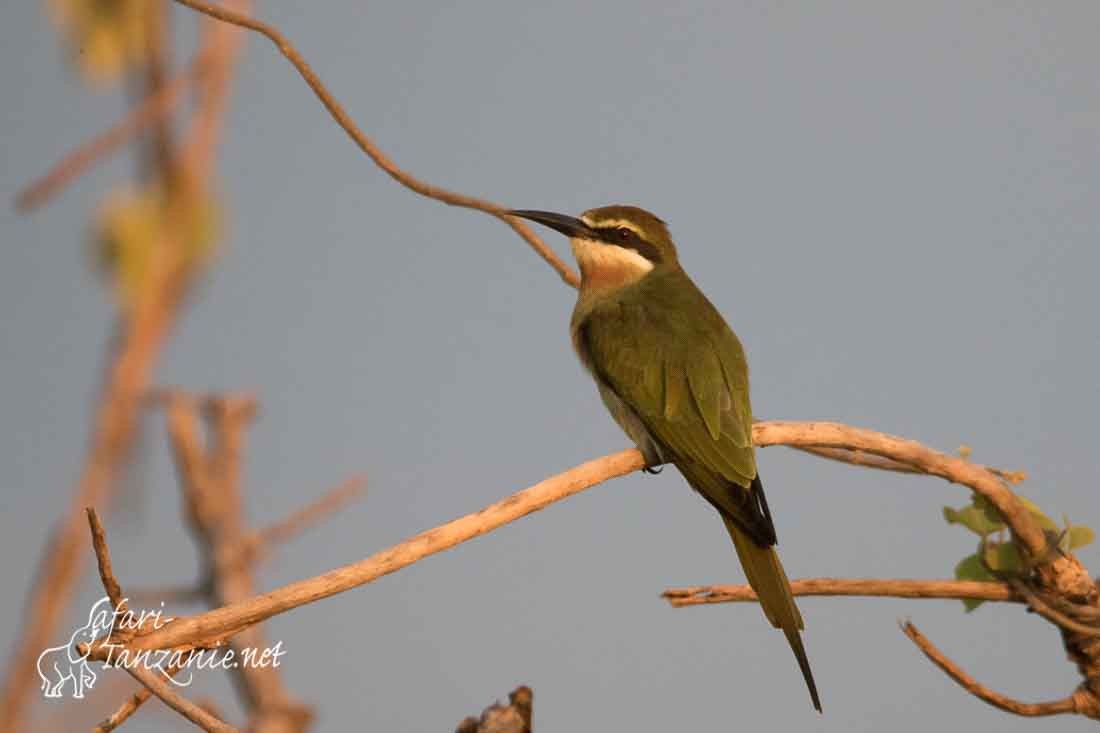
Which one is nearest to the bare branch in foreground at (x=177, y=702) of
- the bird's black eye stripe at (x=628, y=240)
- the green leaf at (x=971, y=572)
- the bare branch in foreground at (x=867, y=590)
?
the bare branch in foreground at (x=867, y=590)

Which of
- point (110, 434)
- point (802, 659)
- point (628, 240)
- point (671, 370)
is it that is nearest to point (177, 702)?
point (802, 659)

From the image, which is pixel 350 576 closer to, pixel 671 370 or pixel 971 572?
pixel 971 572

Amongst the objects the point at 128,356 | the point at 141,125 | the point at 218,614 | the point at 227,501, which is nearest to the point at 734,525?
the point at 218,614

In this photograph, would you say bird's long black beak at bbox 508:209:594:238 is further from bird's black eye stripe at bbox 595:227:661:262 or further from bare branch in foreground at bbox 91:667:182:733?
bare branch in foreground at bbox 91:667:182:733

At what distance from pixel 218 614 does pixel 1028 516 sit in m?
1.27

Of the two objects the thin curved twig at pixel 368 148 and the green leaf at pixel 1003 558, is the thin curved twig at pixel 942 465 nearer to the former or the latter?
the green leaf at pixel 1003 558

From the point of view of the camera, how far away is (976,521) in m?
2.19

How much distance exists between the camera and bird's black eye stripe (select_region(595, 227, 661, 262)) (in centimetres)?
342

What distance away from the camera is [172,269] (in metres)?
4.69

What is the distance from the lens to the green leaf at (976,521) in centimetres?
218

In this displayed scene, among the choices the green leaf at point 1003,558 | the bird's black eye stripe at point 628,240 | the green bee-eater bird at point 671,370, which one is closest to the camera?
the green leaf at point 1003,558

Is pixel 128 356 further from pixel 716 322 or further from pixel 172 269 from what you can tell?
pixel 716 322

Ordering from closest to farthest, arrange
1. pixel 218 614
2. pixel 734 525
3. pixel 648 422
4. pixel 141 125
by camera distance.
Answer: pixel 218 614, pixel 734 525, pixel 648 422, pixel 141 125

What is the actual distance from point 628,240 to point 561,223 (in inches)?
7.8
